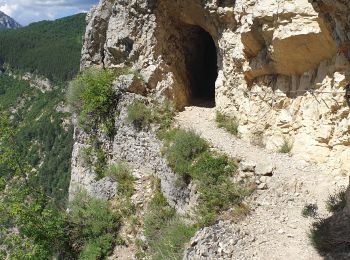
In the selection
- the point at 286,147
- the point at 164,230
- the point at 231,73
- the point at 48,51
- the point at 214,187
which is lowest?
the point at 164,230

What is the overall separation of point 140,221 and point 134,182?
4.87 feet

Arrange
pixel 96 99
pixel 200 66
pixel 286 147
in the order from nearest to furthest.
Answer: pixel 286 147, pixel 96 99, pixel 200 66

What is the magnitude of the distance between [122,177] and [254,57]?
5.92 metres

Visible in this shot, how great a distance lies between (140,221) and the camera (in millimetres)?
13367

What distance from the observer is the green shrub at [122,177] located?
1406 cm

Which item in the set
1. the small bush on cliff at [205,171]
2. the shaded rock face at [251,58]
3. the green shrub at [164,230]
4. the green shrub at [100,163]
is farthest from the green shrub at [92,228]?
the shaded rock face at [251,58]

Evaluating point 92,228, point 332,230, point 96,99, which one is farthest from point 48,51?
point 332,230

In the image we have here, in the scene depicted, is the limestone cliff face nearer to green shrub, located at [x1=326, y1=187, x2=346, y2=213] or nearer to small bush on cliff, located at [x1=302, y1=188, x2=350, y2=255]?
green shrub, located at [x1=326, y1=187, x2=346, y2=213]

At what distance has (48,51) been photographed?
143250 mm

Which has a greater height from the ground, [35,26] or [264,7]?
[35,26]

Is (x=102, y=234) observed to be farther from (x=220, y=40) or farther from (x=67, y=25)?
(x=67, y=25)

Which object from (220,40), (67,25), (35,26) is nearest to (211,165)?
(220,40)

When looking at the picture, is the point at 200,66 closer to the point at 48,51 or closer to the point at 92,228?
the point at 92,228

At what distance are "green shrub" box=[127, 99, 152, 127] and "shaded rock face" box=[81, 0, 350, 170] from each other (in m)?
0.98
